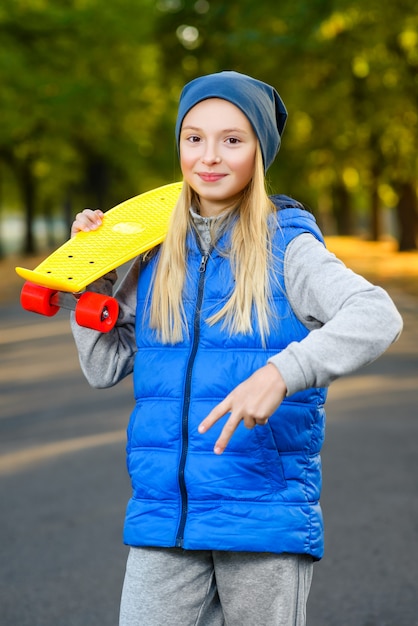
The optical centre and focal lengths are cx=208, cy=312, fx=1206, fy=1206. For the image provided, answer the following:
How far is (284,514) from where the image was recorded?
8.52ft

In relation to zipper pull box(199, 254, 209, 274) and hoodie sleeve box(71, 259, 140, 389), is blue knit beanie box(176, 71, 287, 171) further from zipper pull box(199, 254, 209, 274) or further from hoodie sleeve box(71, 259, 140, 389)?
hoodie sleeve box(71, 259, 140, 389)

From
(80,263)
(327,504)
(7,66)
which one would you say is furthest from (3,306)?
(80,263)

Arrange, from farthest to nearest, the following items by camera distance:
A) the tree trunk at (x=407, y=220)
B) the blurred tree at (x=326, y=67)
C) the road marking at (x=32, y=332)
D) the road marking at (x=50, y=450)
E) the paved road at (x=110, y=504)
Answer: the tree trunk at (x=407, y=220) → the blurred tree at (x=326, y=67) → the road marking at (x=32, y=332) → the road marking at (x=50, y=450) → the paved road at (x=110, y=504)

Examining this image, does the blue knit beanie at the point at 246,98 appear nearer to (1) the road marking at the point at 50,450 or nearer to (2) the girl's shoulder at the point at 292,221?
(2) the girl's shoulder at the point at 292,221

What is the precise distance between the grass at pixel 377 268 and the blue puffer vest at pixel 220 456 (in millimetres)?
16053

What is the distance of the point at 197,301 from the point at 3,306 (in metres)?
17.4

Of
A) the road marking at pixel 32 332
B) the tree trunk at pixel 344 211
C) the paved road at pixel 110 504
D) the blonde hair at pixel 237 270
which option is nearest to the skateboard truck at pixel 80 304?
the blonde hair at pixel 237 270

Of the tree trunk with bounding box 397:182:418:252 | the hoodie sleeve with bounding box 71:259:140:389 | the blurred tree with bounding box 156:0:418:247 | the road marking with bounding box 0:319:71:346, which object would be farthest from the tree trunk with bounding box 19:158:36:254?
→ the hoodie sleeve with bounding box 71:259:140:389

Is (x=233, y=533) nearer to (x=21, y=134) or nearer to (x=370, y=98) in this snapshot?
(x=370, y=98)

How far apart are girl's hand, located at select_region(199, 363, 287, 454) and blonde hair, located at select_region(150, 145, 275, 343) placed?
38 centimetres

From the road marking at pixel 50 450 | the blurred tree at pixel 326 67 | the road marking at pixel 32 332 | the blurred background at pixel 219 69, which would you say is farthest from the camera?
the blurred background at pixel 219 69

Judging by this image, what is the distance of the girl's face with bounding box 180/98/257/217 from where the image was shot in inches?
108

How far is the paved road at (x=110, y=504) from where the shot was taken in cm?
464

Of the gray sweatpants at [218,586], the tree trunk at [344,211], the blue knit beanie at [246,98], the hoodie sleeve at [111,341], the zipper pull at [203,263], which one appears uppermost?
the blue knit beanie at [246,98]
